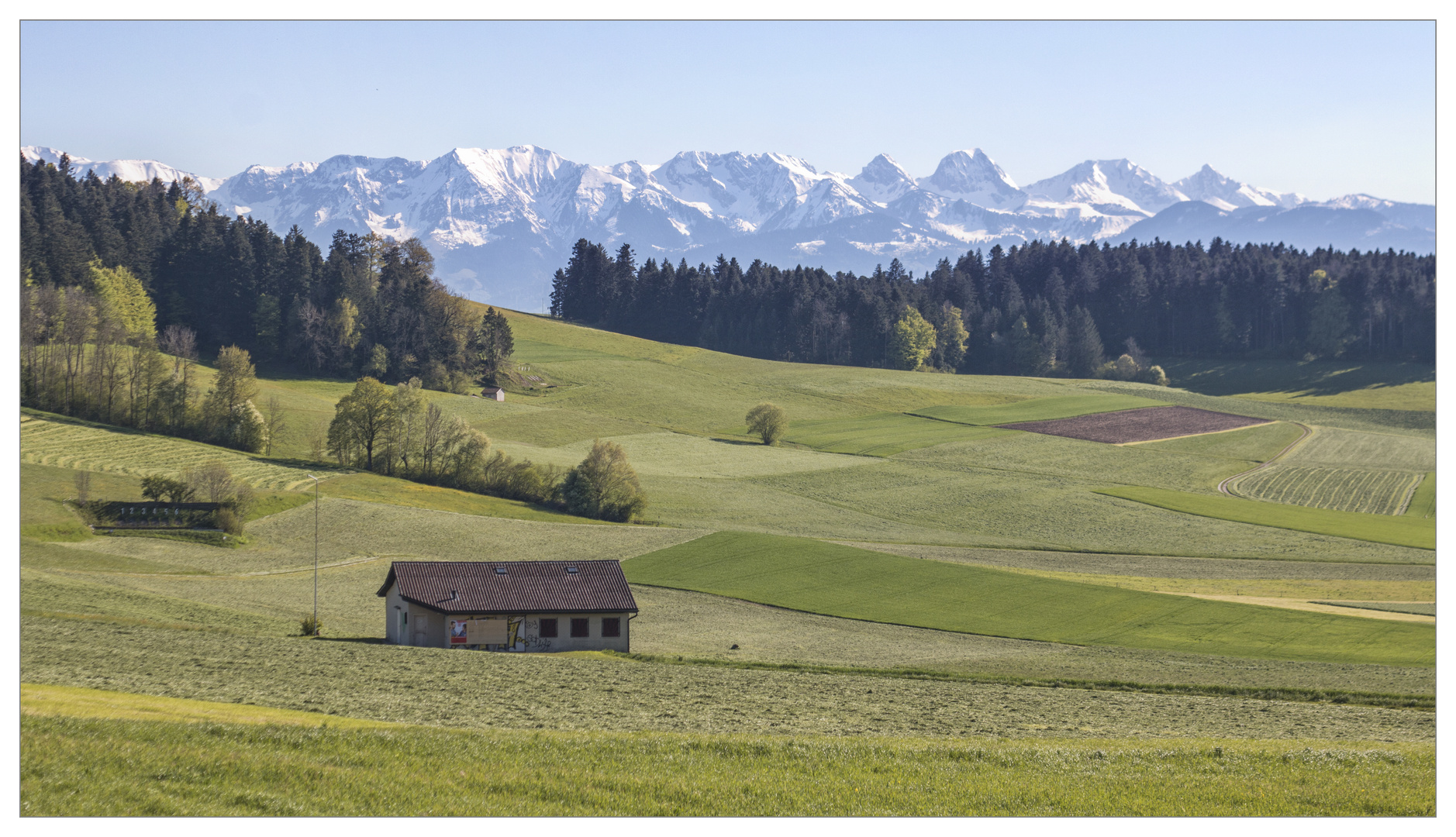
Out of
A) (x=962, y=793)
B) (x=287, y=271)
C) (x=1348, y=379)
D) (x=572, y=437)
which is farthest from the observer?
(x=1348, y=379)

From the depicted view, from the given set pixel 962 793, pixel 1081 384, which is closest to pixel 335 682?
pixel 962 793

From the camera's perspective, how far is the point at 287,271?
5084 inches

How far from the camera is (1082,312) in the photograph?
172875mm

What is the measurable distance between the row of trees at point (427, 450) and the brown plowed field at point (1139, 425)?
55.5 m

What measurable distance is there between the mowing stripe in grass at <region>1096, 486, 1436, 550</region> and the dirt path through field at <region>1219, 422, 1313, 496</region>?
10.8 ft

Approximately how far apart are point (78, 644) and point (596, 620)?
67.7 feet

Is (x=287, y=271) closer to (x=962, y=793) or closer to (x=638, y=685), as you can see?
(x=638, y=685)

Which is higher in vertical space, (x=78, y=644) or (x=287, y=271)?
(x=287, y=271)

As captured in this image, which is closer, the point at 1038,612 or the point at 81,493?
the point at 1038,612

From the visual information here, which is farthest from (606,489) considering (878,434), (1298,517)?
(1298,517)

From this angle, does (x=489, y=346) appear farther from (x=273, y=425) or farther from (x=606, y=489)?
(x=606, y=489)

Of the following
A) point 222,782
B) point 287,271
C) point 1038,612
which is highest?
point 287,271

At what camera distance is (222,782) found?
18625 mm

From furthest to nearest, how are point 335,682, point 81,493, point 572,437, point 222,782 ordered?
point 572,437
point 81,493
point 335,682
point 222,782
